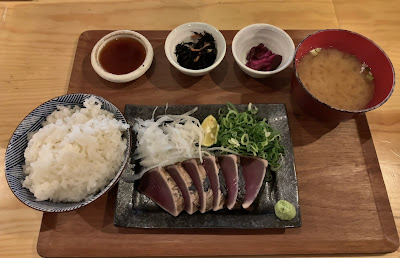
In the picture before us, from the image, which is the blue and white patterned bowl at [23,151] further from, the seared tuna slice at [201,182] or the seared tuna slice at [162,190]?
the seared tuna slice at [201,182]

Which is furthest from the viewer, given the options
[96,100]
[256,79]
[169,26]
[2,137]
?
[169,26]

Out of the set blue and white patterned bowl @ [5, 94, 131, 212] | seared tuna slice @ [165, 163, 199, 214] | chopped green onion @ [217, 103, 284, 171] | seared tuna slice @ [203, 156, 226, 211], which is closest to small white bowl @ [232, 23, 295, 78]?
chopped green onion @ [217, 103, 284, 171]

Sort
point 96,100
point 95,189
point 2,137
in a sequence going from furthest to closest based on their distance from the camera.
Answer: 1. point 2,137
2. point 96,100
3. point 95,189

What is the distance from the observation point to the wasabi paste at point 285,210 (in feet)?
5.83

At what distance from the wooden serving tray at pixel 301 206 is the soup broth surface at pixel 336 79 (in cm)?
26

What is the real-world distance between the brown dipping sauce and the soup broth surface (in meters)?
1.27

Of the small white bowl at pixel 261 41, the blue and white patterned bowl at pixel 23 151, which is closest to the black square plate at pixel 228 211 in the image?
the blue and white patterned bowl at pixel 23 151

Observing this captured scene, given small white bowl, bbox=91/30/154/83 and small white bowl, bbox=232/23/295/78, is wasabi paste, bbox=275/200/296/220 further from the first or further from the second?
small white bowl, bbox=91/30/154/83

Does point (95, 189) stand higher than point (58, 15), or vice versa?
point (58, 15)

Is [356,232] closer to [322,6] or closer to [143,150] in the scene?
[143,150]

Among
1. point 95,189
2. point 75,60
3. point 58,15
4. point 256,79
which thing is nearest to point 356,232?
point 256,79

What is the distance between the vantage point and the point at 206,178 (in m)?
1.92

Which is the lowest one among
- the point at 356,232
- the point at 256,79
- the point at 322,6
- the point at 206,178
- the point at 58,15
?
the point at 356,232

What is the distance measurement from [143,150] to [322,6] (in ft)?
7.15
